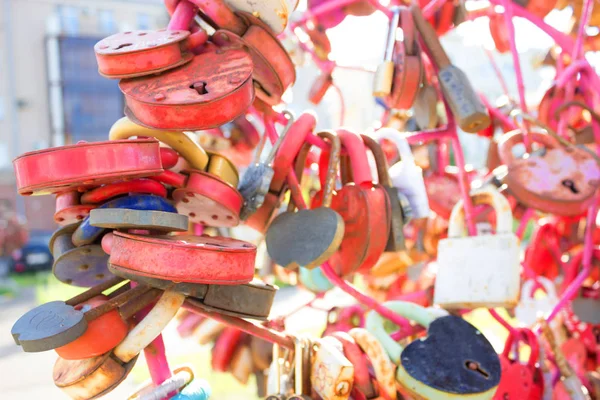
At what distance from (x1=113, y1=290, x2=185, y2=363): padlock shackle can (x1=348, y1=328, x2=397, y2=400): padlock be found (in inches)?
8.3

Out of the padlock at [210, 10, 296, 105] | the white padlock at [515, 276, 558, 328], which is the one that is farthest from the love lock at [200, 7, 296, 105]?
the white padlock at [515, 276, 558, 328]

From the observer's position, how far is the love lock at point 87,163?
0.44m

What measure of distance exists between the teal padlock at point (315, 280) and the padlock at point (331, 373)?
29cm

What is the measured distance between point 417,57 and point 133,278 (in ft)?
1.45

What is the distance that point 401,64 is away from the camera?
73 centimetres

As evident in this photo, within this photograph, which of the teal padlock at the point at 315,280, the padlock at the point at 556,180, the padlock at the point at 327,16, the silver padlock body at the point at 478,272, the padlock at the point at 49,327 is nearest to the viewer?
the padlock at the point at 49,327

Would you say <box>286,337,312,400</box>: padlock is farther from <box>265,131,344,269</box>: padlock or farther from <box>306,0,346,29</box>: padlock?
<box>306,0,346,29</box>: padlock

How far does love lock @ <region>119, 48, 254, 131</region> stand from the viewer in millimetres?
461

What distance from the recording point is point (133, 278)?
0.47 metres

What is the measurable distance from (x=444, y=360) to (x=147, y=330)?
0.93ft

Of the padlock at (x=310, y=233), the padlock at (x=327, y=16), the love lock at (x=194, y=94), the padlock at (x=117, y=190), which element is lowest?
the padlock at (x=310, y=233)

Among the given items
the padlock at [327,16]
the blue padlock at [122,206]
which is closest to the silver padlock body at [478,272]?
the blue padlock at [122,206]

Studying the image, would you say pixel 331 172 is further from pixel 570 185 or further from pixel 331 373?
pixel 570 185

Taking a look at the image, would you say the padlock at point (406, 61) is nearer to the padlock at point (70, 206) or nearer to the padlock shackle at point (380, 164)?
the padlock shackle at point (380, 164)
